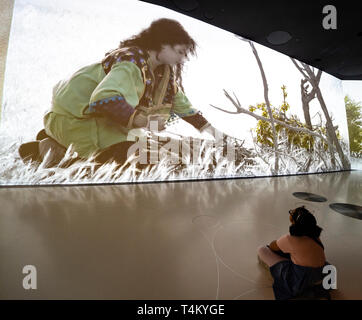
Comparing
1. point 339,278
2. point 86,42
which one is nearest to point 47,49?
point 86,42

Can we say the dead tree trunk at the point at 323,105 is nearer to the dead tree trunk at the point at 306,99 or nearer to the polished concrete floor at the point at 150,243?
the dead tree trunk at the point at 306,99

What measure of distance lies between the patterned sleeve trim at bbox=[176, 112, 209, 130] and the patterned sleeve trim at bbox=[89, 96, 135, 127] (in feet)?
3.10

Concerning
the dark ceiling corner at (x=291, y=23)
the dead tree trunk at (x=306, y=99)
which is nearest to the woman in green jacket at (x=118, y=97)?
the dark ceiling corner at (x=291, y=23)

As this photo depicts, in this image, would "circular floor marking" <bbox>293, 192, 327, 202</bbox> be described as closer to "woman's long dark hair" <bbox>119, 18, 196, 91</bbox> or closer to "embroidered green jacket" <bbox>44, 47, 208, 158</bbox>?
"woman's long dark hair" <bbox>119, 18, 196, 91</bbox>

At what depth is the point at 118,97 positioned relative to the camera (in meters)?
2.44

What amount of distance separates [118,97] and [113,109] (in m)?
0.18

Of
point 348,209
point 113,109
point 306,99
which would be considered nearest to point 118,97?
point 113,109

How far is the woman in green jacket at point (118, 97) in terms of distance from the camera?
2436 millimetres

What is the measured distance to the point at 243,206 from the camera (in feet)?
6.43

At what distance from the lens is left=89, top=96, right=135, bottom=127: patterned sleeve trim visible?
2.43m

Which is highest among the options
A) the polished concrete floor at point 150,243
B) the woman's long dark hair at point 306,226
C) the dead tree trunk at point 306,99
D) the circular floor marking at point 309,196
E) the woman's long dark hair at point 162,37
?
the woman's long dark hair at point 162,37

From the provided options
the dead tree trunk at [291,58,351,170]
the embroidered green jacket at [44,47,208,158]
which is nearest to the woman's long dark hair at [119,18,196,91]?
the embroidered green jacket at [44,47,208,158]

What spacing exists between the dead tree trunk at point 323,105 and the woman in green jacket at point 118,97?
9.29ft
